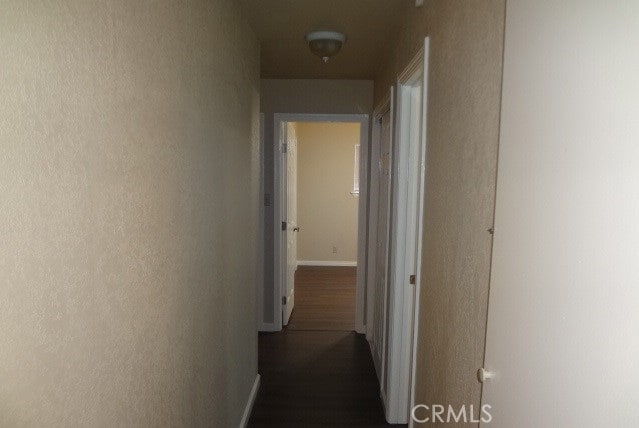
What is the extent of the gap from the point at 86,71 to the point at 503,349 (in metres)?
1.04

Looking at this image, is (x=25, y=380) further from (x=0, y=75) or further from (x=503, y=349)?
(x=503, y=349)

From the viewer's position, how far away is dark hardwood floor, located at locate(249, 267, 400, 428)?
2668 millimetres

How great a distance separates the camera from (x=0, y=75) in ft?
2.10

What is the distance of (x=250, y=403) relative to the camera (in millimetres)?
2668

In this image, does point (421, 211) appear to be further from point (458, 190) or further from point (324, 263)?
point (324, 263)

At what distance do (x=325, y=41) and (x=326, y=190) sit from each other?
4105 mm

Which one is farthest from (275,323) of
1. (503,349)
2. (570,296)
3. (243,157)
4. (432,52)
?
(570,296)

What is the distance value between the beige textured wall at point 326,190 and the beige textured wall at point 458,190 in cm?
467

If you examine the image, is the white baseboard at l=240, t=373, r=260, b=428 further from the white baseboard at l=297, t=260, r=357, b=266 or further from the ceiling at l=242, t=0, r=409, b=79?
the white baseboard at l=297, t=260, r=357, b=266

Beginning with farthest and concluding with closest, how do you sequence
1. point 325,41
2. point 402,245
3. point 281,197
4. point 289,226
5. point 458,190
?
point 289,226
point 281,197
point 325,41
point 402,245
point 458,190

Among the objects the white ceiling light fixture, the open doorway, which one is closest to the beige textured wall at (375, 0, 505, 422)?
the white ceiling light fixture

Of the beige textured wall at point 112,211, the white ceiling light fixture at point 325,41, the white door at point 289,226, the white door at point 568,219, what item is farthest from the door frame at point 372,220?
the white door at point 568,219

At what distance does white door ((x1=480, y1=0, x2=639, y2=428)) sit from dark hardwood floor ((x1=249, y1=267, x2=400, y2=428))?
75.5 inches

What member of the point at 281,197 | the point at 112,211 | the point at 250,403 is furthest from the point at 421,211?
the point at 281,197
